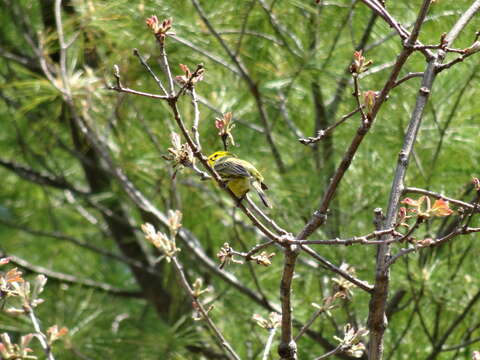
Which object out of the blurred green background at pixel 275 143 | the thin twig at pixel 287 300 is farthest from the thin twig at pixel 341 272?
the blurred green background at pixel 275 143

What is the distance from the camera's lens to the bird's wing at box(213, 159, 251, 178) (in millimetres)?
1403

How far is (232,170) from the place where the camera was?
1413 millimetres

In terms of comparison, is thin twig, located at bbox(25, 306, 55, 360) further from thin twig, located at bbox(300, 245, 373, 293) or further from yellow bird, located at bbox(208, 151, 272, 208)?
yellow bird, located at bbox(208, 151, 272, 208)

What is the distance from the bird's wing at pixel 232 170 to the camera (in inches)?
55.2

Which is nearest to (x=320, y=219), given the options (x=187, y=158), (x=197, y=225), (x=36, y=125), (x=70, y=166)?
(x=187, y=158)

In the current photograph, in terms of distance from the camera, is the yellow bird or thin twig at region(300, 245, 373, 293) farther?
the yellow bird

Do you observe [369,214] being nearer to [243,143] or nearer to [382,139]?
[382,139]

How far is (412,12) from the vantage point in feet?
7.79

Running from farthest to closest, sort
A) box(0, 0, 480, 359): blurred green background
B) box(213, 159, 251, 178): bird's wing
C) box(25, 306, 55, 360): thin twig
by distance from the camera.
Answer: box(0, 0, 480, 359): blurred green background < box(213, 159, 251, 178): bird's wing < box(25, 306, 55, 360): thin twig

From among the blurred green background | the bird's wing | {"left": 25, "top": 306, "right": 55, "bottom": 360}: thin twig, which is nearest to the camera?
{"left": 25, "top": 306, "right": 55, "bottom": 360}: thin twig

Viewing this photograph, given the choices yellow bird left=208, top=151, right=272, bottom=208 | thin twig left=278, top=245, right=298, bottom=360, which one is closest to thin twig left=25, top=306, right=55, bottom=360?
thin twig left=278, top=245, right=298, bottom=360

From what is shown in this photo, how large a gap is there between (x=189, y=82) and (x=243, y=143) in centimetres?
152

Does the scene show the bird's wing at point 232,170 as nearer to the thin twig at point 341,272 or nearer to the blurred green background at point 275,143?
the thin twig at point 341,272

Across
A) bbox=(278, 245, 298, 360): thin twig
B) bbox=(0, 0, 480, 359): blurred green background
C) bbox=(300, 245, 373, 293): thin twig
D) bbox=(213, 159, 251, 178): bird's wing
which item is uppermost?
bbox=(0, 0, 480, 359): blurred green background
